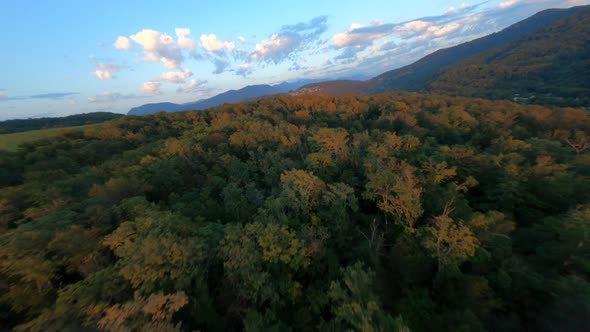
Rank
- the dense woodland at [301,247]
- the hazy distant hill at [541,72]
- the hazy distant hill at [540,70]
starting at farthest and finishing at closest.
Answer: the hazy distant hill at [540,70]
the hazy distant hill at [541,72]
the dense woodland at [301,247]

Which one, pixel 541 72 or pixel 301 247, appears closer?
pixel 301 247

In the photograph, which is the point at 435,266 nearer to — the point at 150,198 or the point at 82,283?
the point at 82,283

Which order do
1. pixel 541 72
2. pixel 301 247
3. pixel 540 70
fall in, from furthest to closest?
pixel 540 70 < pixel 541 72 < pixel 301 247

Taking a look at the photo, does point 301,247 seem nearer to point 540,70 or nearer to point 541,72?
point 541,72

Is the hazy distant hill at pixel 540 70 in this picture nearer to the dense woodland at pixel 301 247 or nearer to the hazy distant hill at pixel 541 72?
the hazy distant hill at pixel 541 72

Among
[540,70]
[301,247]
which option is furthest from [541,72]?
[301,247]

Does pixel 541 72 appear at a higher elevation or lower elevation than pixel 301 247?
higher

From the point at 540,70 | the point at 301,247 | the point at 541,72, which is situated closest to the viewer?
the point at 301,247

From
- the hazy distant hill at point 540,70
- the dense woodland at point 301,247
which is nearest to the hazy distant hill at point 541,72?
the hazy distant hill at point 540,70

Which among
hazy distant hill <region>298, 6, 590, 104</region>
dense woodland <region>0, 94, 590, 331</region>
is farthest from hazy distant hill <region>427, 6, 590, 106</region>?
dense woodland <region>0, 94, 590, 331</region>
